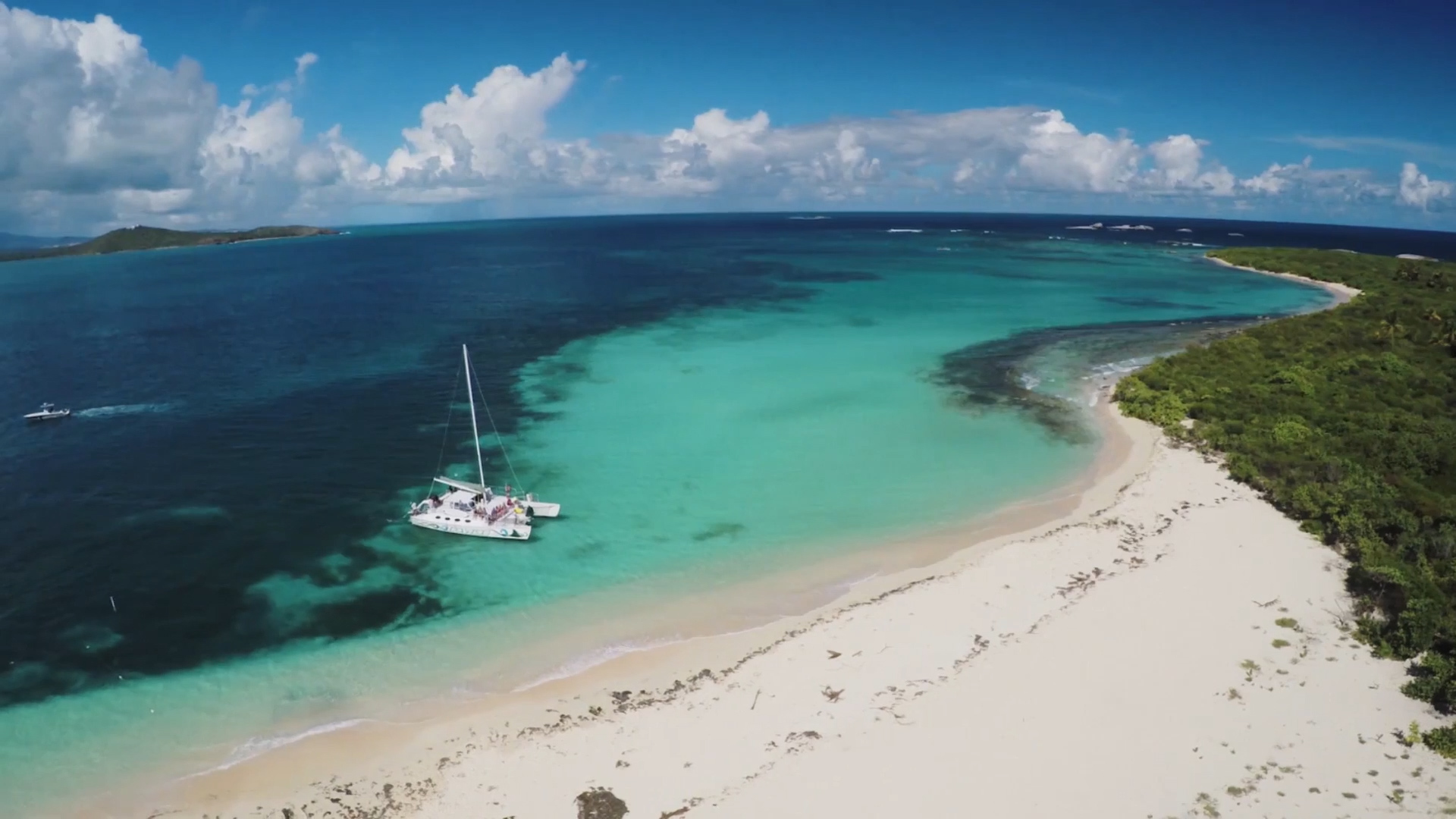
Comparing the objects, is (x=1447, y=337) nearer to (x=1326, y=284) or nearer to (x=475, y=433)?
(x=1326, y=284)

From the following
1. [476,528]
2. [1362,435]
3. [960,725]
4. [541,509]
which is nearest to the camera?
[960,725]

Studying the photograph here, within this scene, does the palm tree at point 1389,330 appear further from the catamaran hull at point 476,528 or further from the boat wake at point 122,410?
the boat wake at point 122,410

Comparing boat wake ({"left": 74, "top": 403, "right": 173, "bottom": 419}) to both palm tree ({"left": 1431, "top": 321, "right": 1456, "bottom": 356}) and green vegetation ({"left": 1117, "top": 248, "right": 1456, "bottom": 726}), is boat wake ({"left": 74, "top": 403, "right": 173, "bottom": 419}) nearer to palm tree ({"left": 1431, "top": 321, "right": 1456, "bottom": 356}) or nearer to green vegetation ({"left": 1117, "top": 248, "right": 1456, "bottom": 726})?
green vegetation ({"left": 1117, "top": 248, "right": 1456, "bottom": 726})

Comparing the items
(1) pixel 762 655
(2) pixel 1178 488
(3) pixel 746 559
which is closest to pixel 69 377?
(3) pixel 746 559

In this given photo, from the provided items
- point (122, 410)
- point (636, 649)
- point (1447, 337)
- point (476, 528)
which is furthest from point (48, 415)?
point (1447, 337)

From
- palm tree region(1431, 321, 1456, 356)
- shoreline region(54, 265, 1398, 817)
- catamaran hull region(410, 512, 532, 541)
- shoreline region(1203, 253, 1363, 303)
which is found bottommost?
shoreline region(54, 265, 1398, 817)

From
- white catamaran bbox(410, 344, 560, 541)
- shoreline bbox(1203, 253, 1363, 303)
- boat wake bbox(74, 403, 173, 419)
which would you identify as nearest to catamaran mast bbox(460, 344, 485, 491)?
white catamaran bbox(410, 344, 560, 541)
